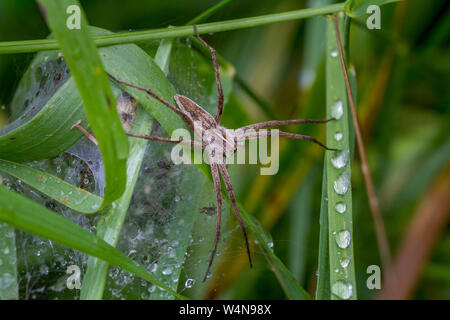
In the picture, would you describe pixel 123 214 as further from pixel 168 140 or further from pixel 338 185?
pixel 338 185

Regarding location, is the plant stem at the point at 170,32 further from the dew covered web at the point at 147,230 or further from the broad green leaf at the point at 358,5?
the dew covered web at the point at 147,230

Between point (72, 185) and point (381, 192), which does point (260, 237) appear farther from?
point (381, 192)

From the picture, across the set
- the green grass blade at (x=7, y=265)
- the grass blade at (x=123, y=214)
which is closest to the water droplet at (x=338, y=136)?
the grass blade at (x=123, y=214)

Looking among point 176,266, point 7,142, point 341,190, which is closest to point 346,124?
point 341,190

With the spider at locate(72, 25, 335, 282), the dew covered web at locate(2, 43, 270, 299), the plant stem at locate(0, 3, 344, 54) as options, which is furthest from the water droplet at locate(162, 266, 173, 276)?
the plant stem at locate(0, 3, 344, 54)

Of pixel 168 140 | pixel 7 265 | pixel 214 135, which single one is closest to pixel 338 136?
pixel 214 135

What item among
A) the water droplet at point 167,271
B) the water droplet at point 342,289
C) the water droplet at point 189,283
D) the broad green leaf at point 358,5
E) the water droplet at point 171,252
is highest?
the broad green leaf at point 358,5

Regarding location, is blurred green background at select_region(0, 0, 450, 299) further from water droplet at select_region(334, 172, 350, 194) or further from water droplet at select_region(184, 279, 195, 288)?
water droplet at select_region(334, 172, 350, 194)
